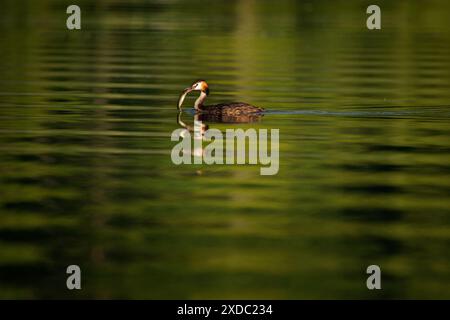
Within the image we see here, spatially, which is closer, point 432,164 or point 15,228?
point 15,228

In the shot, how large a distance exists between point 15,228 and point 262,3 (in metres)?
68.2

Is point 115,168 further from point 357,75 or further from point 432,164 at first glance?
point 357,75

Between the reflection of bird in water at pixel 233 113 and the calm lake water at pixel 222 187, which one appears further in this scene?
the reflection of bird in water at pixel 233 113

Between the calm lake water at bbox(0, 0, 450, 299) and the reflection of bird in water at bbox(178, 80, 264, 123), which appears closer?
the calm lake water at bbox(0, 0, 450, 299)

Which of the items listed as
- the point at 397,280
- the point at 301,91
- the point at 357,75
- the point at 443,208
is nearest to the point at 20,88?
the point at 301,91

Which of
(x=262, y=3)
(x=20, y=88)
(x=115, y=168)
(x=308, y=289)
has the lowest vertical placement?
(x=308, y=289)

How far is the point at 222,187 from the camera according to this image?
57.4 feet

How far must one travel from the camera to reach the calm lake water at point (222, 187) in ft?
42.5

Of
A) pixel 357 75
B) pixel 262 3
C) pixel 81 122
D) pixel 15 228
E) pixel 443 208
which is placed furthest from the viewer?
pixel 262 3

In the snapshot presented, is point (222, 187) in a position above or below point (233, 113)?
below

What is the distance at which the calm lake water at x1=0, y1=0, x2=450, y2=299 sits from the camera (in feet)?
42.5

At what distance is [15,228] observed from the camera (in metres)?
14.8

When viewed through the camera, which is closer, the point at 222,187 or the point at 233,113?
the point at 222,187

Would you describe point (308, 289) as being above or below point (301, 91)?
Answer: below
